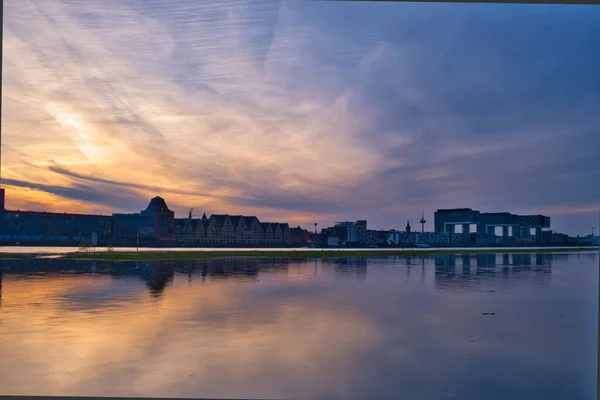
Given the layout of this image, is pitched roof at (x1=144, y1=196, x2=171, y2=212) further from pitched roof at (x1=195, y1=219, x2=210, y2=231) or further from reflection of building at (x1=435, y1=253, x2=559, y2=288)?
reflection of building at (x1=435, y1=253, x2=559, y2=288)

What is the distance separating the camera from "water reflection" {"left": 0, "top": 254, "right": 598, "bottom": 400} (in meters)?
10.6

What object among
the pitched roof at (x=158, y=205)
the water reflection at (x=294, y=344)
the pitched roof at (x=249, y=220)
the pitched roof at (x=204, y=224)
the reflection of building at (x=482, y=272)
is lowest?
the reflection of building at (x=482, y=272)

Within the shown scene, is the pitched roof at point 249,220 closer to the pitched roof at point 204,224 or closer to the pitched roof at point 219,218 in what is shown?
the pitched roof at point 219,218

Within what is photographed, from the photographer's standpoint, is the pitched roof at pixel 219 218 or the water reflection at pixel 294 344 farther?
the pitched roof at pixel 219 218

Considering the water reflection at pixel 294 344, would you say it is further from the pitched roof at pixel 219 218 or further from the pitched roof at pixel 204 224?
the pitched roof at pixel 219 218

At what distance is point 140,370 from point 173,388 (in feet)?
Answer: 5.52

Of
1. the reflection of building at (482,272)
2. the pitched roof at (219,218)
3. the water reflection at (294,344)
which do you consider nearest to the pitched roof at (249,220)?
the pitched roof at (219,218)

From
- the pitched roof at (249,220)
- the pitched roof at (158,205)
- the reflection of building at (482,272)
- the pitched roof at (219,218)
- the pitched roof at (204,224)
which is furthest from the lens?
the pitched roof at (249,220)

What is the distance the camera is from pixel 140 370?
11.6 metres

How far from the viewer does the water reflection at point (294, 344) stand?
10641 mm

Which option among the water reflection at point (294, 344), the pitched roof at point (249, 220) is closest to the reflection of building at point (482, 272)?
the water reflection at point (294, 344)

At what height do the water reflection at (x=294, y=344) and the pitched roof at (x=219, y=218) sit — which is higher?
the pitched roof at (x=219, y=218)

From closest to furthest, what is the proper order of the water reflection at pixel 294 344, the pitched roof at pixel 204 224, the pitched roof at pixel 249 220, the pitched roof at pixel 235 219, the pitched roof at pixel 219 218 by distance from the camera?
the water reflection at pixel 294 344, the pitched roof at pixel 204 224, the pitched roof at pixel 219 218, the pitched roof at pixel 235 219, the pitched roof at pixel 249 220

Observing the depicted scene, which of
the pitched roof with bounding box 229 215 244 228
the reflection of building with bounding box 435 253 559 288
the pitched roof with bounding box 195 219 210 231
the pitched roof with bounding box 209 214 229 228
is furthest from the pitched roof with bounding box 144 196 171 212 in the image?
the reflection of building with bounding box 435 253 559 288
